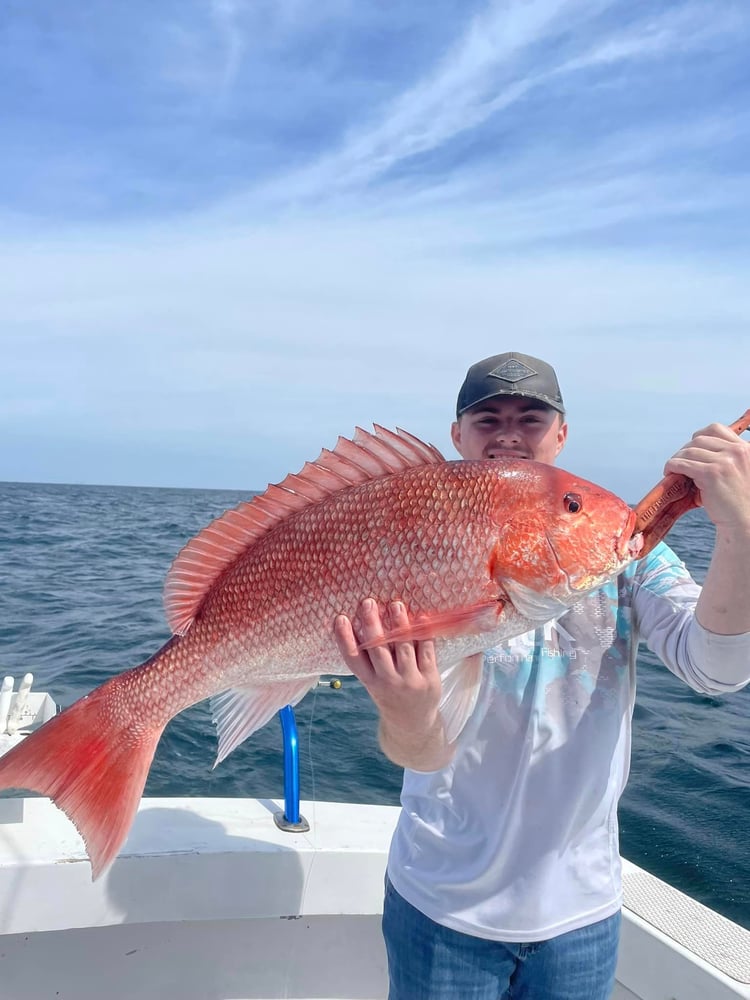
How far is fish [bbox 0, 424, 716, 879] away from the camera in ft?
6.59

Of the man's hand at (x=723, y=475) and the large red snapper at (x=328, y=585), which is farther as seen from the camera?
the large red snapper at (x=328, y=585)

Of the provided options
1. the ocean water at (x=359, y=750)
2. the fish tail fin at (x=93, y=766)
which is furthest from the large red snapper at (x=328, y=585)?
the ocean water at (x=359, y=750)

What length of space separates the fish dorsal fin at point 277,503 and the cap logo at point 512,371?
0.50 metres

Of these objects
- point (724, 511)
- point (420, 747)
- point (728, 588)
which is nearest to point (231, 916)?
point (420, 747)

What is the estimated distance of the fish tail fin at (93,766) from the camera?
203 cm

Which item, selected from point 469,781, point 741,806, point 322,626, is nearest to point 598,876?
point 469,781

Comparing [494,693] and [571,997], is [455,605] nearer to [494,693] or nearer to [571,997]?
[494,693]

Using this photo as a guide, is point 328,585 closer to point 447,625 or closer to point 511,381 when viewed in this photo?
point 447,625

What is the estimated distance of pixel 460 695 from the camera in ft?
6.82

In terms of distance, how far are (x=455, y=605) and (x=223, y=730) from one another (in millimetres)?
838

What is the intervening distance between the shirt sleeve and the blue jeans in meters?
0.78

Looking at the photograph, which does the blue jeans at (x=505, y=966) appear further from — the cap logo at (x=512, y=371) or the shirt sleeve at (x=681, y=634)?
the cap logo at (x=512, y=371)

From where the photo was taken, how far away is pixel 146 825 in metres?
3.31

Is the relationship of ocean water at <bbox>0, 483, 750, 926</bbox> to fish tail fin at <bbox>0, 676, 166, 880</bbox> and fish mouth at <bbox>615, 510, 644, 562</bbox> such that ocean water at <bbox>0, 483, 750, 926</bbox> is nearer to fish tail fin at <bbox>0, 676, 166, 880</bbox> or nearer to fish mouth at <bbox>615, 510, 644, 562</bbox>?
fish tail fin at <bbox>0, 676, 166, 880</bbox>
